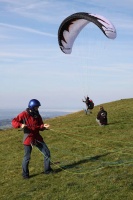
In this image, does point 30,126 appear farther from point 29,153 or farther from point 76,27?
point 76,27

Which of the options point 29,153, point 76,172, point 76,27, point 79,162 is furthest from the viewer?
point 76,27

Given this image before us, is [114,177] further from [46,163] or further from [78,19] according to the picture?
[78,19]

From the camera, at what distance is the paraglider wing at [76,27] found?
682 inches

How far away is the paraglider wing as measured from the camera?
17312 millimetres

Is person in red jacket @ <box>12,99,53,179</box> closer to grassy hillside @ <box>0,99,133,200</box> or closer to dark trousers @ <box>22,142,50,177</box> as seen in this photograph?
dark trousers @ <box>22,142,50,177</box>

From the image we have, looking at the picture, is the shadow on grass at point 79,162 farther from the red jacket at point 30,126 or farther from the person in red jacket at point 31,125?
the red jacket at point 30,126

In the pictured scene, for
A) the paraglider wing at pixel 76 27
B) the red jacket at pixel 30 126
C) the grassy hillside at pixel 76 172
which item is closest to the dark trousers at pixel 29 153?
the red jacket at pixel 30 126

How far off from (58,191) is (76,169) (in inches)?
110

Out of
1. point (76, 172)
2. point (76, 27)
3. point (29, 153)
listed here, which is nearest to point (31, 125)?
point (29, 153)

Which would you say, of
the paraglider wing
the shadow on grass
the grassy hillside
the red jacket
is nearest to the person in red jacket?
the red jacket

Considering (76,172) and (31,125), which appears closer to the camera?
(31,125)

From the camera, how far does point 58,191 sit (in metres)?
12.4

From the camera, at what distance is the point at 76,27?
20703 millimetres

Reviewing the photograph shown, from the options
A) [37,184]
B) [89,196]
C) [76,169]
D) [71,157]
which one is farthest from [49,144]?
[89,196]
